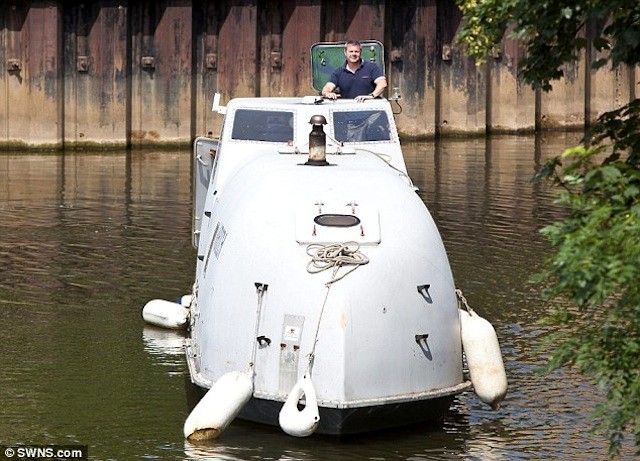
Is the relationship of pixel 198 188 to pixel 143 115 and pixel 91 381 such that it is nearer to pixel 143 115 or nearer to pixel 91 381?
pixel 91 381

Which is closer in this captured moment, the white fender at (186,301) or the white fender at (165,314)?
the white fender at (165,314)

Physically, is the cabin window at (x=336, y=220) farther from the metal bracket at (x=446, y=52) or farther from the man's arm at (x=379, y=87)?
the metal bracket at (x=446, y=52)

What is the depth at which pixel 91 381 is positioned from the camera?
1684 centimetres

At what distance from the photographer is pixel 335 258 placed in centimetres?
1398

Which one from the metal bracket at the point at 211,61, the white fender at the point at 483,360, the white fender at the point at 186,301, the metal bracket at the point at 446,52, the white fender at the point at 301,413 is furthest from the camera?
the metal bracket at the point at 446,52

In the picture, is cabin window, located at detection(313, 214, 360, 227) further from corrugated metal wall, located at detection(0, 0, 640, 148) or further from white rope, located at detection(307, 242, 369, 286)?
corrugated metal wall, located at detection(0, 0, 640, 148)

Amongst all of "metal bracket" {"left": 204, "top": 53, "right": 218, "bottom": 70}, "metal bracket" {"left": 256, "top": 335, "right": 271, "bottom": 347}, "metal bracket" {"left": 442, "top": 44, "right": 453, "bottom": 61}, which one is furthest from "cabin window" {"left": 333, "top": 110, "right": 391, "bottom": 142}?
"metal bracket" {"left": 442, "top": 44, "right": 453, "bottom": 61}

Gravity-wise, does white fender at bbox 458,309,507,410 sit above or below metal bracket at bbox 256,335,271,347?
below

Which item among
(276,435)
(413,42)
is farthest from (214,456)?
(413,42)

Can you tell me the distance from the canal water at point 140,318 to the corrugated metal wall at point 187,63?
1070 millimetres

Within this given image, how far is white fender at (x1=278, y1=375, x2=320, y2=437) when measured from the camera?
1338 cm
